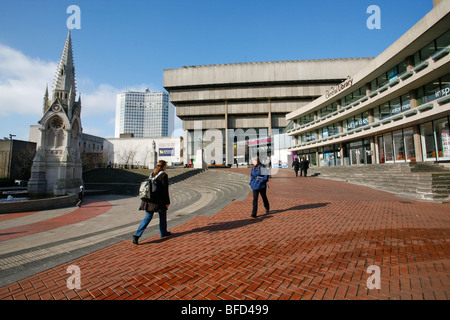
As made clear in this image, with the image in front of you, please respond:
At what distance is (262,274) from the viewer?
2799 mm

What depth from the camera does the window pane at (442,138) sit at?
14920 mm

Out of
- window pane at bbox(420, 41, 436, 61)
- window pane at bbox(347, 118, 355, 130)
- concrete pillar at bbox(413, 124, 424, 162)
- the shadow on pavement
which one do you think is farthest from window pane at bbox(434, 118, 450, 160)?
the shadow on pavement

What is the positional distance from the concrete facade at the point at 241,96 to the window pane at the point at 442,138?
33.0 meters

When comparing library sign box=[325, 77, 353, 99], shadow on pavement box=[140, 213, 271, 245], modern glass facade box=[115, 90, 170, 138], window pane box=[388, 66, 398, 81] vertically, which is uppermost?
modern glass facade box=[115, 90, 170, 138]

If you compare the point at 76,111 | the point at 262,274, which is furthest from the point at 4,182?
A: the point at 262,274

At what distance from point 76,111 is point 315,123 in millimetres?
31509

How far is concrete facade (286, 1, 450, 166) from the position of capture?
1508 cm

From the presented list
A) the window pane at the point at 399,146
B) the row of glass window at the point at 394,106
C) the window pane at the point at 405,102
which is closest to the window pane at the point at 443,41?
the row of glass window at the point at 394,106

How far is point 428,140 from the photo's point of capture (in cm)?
1661

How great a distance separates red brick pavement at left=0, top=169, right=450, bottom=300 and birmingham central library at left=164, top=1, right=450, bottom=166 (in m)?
16.6

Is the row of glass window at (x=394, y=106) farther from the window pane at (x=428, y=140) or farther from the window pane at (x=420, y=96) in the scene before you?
the window pane at (x=428, y=140)

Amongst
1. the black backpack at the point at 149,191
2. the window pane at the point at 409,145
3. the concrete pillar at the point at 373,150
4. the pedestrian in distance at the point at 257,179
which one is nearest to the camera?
the black backpack at the point at 149,191

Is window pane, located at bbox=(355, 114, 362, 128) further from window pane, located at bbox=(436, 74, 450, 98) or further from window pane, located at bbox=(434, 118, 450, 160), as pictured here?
window pane, located at bbox=(436, 74, 450, 98)
